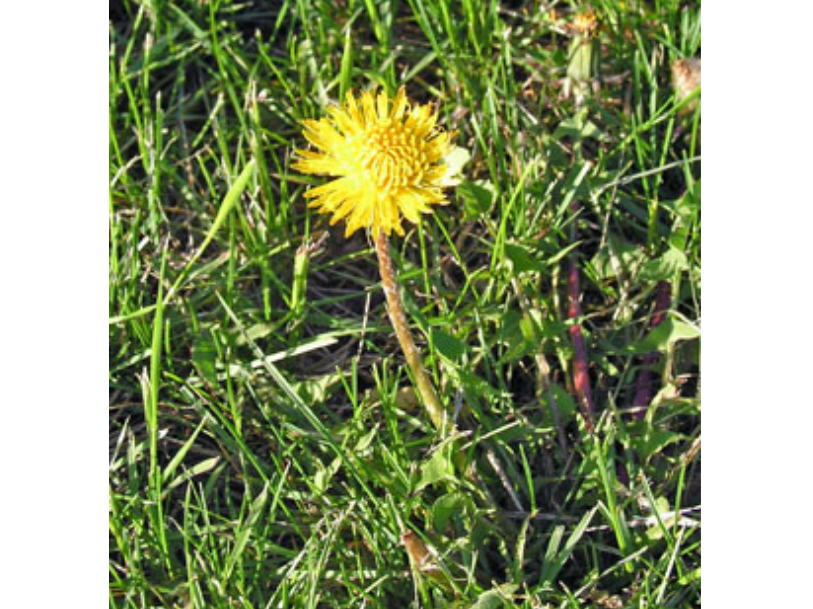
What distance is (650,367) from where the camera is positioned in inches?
87.2

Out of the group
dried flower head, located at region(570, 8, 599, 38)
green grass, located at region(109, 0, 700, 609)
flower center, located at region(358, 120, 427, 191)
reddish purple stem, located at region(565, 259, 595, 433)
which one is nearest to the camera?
flower center, located at region(358, 120, 427, 191)

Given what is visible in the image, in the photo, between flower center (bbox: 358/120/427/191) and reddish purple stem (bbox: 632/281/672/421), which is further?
reddish purple stem (bbox: 632/281/672/421)

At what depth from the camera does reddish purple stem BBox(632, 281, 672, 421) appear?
221cm

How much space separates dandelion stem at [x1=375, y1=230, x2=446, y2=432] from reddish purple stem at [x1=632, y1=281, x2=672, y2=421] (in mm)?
Result: 496

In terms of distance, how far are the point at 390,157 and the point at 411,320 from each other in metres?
0.57

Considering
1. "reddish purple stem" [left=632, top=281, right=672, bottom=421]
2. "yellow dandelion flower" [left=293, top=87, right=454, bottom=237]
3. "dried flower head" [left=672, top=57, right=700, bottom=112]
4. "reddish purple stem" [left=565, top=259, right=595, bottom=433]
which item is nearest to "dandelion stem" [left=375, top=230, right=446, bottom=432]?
"yellow dandelion flower" [left=293, top=87, right=454, bottom=237]

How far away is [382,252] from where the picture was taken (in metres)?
1.78

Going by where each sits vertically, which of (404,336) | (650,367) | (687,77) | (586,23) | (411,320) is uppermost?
(586,23)

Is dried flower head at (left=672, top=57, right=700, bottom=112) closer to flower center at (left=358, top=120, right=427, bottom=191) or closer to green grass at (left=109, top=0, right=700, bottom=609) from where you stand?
green grass at (left=109, top=0, right=700, bottom=609)

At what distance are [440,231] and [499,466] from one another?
0.62 m

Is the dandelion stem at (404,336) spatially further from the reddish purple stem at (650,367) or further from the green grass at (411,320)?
the reddish purple stem at (650,367)

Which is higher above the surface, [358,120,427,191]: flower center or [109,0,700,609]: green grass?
[358,120,427,191]: flower center

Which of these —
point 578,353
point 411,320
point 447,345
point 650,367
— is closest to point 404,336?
point 447,345

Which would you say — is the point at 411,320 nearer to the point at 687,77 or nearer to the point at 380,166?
the point at 380,166
